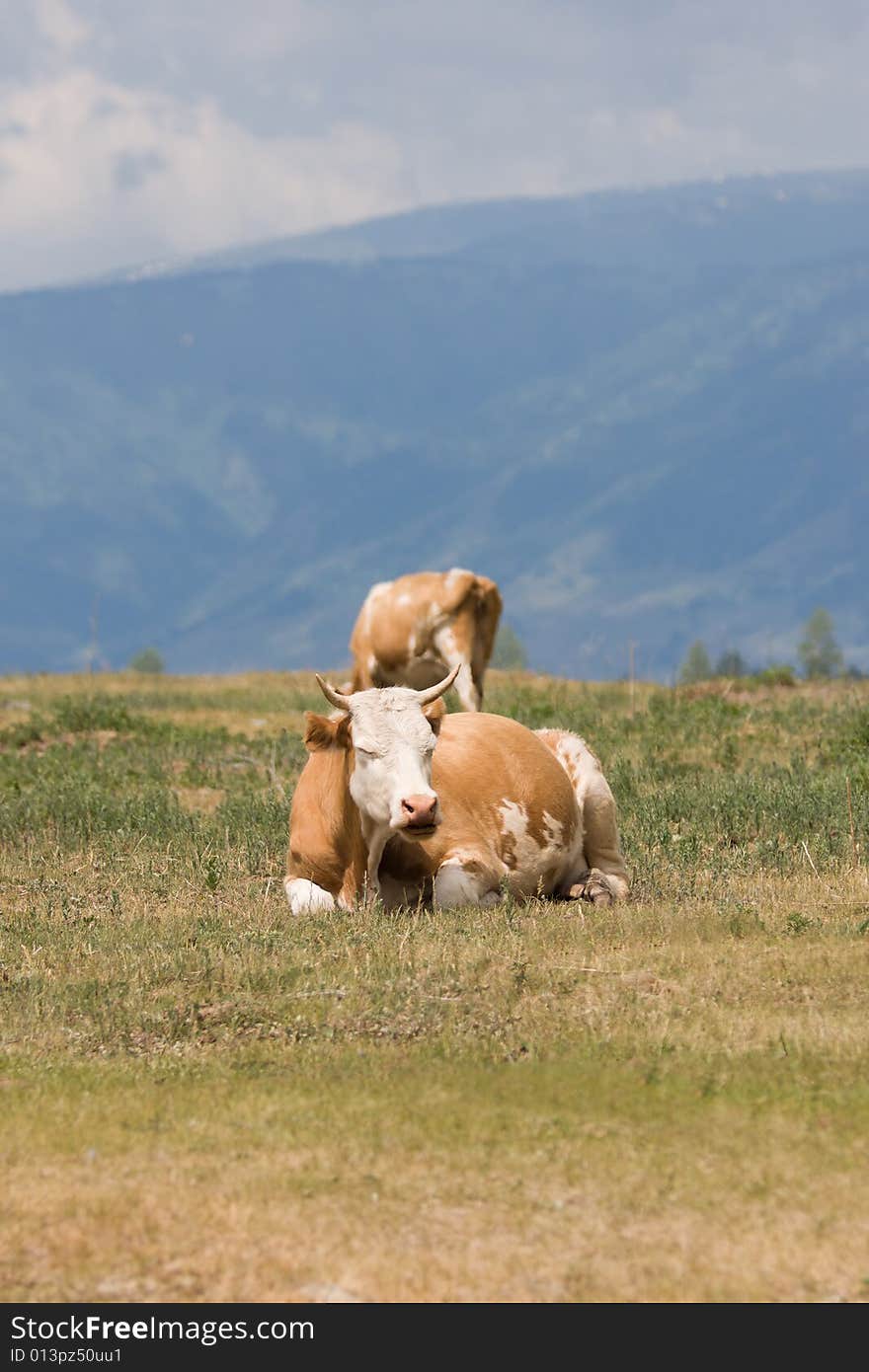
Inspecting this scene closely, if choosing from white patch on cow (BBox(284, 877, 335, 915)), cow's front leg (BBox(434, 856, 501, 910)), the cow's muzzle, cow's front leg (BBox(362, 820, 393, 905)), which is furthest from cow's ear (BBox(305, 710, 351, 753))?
the cow's muzzle

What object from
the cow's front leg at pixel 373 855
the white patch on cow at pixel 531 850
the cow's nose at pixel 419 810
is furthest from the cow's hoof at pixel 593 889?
the cow's nose at pixel 419 810

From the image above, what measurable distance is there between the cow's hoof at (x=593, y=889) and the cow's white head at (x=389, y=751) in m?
1.78

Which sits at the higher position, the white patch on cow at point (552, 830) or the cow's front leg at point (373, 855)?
the white patch on cow at point (552, 830)

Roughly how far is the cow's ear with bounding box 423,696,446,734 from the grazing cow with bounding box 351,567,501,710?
11.4m

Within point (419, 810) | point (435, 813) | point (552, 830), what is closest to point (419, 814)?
point (419, 810)

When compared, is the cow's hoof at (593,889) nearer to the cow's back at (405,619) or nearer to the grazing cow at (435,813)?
the grazing cow at (435,813)

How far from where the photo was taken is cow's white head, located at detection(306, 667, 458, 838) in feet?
36.1

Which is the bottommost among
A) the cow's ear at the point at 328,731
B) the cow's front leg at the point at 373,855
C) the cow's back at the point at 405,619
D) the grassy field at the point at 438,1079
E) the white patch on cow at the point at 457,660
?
the grassy field at the point at 438,1079

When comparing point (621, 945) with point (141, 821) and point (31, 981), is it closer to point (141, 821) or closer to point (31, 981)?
point (31, 981)

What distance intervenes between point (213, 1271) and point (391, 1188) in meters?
0.90

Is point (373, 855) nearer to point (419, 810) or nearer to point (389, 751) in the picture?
point (389, 751)

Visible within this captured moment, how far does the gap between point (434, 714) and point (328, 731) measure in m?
0.69

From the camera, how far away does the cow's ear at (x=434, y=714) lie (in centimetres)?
1186
